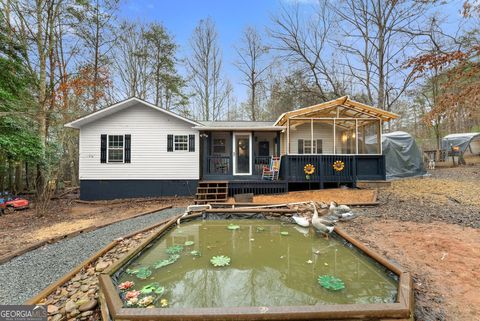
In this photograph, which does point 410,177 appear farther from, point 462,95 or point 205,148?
point 205,148

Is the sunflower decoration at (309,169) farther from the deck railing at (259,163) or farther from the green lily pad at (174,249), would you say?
the green lily pad at (174,249)

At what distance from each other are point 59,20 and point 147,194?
1052 cm

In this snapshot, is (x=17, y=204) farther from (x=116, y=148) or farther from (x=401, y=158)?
(x=401, y=158)

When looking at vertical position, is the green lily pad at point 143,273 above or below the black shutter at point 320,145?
below

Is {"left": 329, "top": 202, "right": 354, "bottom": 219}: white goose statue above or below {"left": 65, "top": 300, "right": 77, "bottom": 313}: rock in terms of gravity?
above

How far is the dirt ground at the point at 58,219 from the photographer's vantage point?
15.9 ft

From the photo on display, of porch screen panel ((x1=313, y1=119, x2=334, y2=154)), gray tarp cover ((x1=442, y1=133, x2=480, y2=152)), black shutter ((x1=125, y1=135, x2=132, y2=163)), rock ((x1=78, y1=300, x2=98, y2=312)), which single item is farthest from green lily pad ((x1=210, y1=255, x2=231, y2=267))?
gray tarp cover ((x1=442, y1=133, x2=480, y2=152))

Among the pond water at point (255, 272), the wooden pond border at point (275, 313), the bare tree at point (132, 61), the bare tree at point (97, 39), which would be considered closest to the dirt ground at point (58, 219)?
the pond water at point (255, 272)

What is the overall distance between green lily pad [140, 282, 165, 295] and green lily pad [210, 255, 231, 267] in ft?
2.90

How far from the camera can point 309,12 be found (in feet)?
53.6

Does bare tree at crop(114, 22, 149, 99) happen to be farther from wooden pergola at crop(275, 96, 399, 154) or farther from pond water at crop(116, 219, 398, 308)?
pond water at crop(116, 219, 398, 308)

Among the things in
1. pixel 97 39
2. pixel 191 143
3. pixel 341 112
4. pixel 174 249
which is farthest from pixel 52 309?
pixel 97 39

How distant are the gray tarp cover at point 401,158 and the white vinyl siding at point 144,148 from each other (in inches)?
391

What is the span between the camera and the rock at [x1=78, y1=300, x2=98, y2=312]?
226cm
